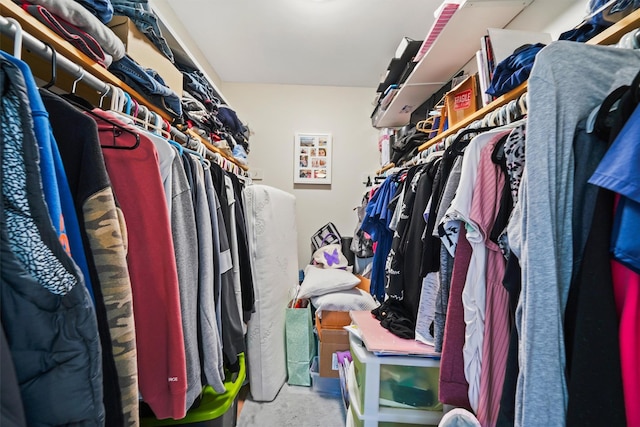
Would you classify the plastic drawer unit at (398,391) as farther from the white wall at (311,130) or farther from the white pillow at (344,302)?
the white wall at (311,130)

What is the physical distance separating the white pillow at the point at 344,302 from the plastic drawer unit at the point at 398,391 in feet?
2.23

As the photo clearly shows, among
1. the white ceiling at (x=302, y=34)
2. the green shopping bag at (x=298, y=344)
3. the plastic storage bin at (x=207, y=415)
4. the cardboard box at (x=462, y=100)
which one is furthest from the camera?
the green shopping bag at (x=298, y=344)

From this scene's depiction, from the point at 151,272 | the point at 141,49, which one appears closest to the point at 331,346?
the point at 151,272

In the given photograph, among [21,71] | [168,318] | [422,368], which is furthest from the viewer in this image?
[422,368]

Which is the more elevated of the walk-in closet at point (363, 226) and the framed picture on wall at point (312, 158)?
the framed picture on wall at point (312, 158)

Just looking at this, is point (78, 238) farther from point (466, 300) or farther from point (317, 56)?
point (317, 56)

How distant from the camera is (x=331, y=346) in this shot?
179 cm

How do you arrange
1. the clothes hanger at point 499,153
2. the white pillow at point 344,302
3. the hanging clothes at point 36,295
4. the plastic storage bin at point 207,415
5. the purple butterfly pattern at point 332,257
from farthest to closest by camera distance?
the purple butterfly pattern at point 332,257 < the white pillow at point 344,302 < the plastic storage bin at point 207,415 < the clothes hanger at point 499,153 < the hanging clothes at point 36,295

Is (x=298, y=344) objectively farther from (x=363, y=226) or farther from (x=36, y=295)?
(x=36, y=295)

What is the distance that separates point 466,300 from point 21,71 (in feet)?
3.39

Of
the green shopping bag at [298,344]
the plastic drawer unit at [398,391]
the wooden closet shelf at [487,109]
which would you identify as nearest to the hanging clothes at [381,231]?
the wooden closet shelf at [487,109]

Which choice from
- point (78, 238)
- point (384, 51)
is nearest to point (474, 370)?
point (78, 238)

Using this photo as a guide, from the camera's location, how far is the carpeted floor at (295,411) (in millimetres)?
1566

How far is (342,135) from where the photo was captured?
2.67 m
